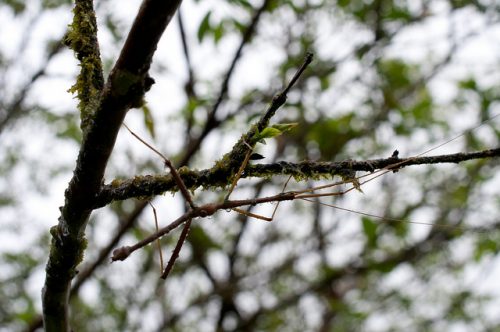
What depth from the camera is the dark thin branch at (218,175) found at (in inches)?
48.1

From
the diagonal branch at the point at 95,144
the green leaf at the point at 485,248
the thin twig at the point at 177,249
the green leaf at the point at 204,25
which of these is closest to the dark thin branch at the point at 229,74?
the green leaf at the point at 204,25

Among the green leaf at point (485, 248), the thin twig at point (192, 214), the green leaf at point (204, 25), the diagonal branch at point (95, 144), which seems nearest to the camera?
the diagonal branch at point (95, 144)

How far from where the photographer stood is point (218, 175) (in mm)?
1283

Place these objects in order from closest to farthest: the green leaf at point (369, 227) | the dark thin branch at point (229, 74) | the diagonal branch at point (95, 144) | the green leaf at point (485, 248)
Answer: the diagonal branch at point (95, 144) < the dark thin branch at point (229, 74) < the green leaf at point (369, 227) < the green leaf at point (485, 248)

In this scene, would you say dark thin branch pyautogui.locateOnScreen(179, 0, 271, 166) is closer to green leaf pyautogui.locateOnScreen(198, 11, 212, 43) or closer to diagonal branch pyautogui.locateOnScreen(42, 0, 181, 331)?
green leaf pyautogui.locateOnScreen(198, 11, 212, 43)

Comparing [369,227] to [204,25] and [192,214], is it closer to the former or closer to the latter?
[204,25]

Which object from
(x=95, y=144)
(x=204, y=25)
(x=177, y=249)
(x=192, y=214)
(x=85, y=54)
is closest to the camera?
(x=95, y=144)

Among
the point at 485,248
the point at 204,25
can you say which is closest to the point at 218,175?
the point at 204,25

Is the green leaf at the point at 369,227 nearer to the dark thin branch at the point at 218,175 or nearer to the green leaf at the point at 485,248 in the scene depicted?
the green leaf at the point at 485,248

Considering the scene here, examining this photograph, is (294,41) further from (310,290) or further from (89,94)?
(89,94)

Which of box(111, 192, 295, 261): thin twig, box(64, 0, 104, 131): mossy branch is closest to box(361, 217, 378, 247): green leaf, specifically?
box(111, 192, 295, 261): thin twig

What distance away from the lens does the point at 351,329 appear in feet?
20.1

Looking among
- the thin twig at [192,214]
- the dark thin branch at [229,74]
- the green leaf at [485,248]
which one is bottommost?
the thin twig at [192,214]

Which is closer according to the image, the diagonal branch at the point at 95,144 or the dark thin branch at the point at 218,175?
the diagonal branch at the point at 95,144
